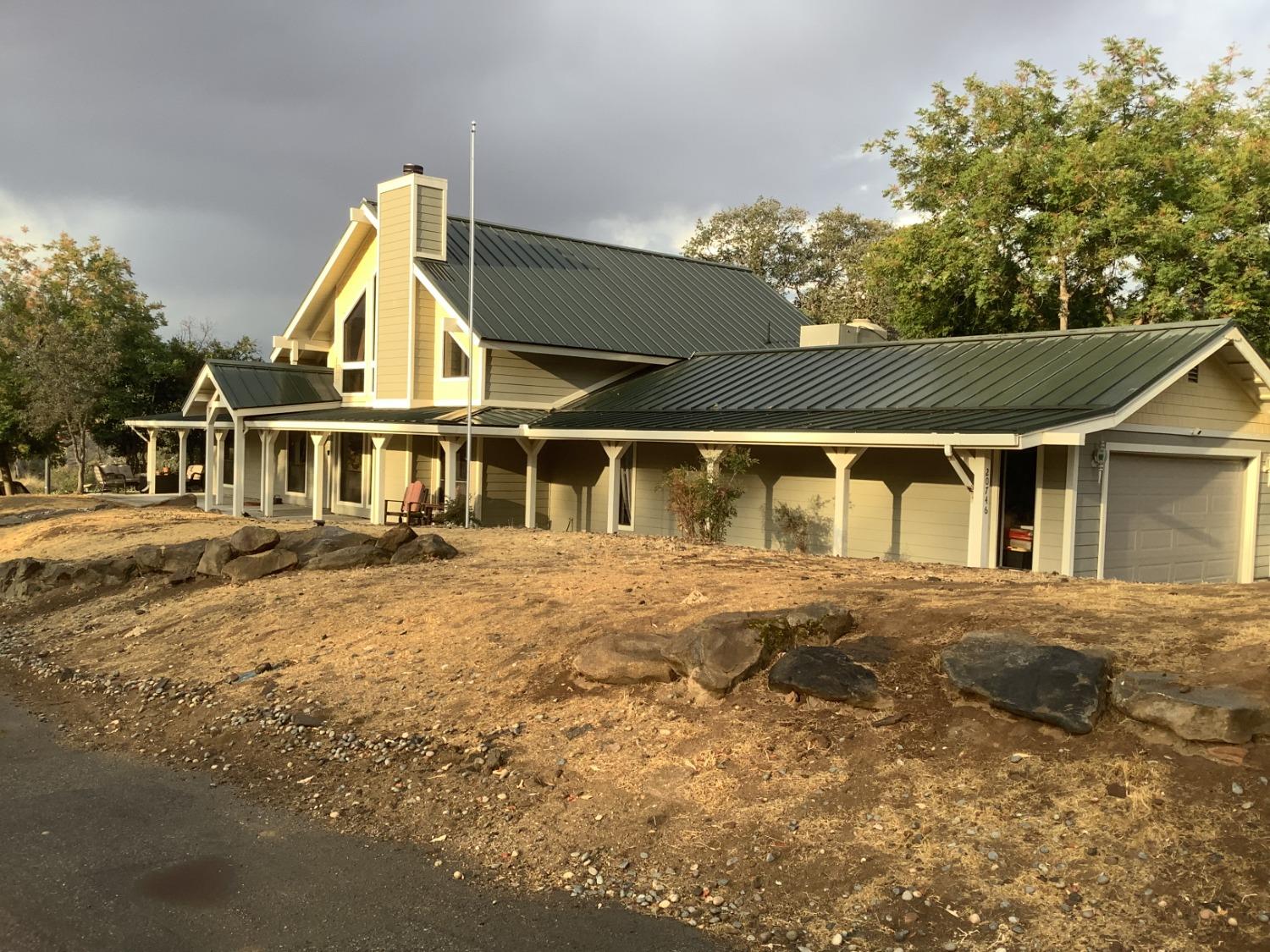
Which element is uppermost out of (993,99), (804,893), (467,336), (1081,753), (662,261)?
(993,99)

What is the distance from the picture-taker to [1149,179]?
2619 centimetres

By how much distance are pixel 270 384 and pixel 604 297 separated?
8.42m

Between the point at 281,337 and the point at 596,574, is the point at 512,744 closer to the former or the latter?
the point at 596,574

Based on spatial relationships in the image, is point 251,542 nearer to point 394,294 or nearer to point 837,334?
point 394,294

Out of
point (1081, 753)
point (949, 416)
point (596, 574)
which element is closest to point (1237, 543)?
point (949, 416)

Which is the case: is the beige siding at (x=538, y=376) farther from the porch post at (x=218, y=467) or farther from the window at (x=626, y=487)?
the porch post at (x=218, y=467)

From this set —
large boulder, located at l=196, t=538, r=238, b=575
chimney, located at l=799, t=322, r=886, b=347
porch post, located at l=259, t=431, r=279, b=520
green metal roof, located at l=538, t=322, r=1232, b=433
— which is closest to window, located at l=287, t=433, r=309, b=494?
porch post, located at l=259, t=431, r=279, b=520

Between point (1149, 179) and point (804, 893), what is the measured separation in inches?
1051

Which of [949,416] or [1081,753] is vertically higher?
[949,416]

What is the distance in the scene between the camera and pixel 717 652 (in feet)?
21.7

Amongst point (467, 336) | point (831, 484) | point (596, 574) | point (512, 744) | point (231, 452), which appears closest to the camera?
point (512, 744)

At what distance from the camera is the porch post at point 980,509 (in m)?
13.3

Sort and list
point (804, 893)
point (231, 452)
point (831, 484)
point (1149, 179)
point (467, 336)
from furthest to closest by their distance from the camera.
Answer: point (231, 452) < point (1149, 179) < point (467, 336) < point (831, 484) < point (804, 893)

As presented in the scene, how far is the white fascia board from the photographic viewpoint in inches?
947
